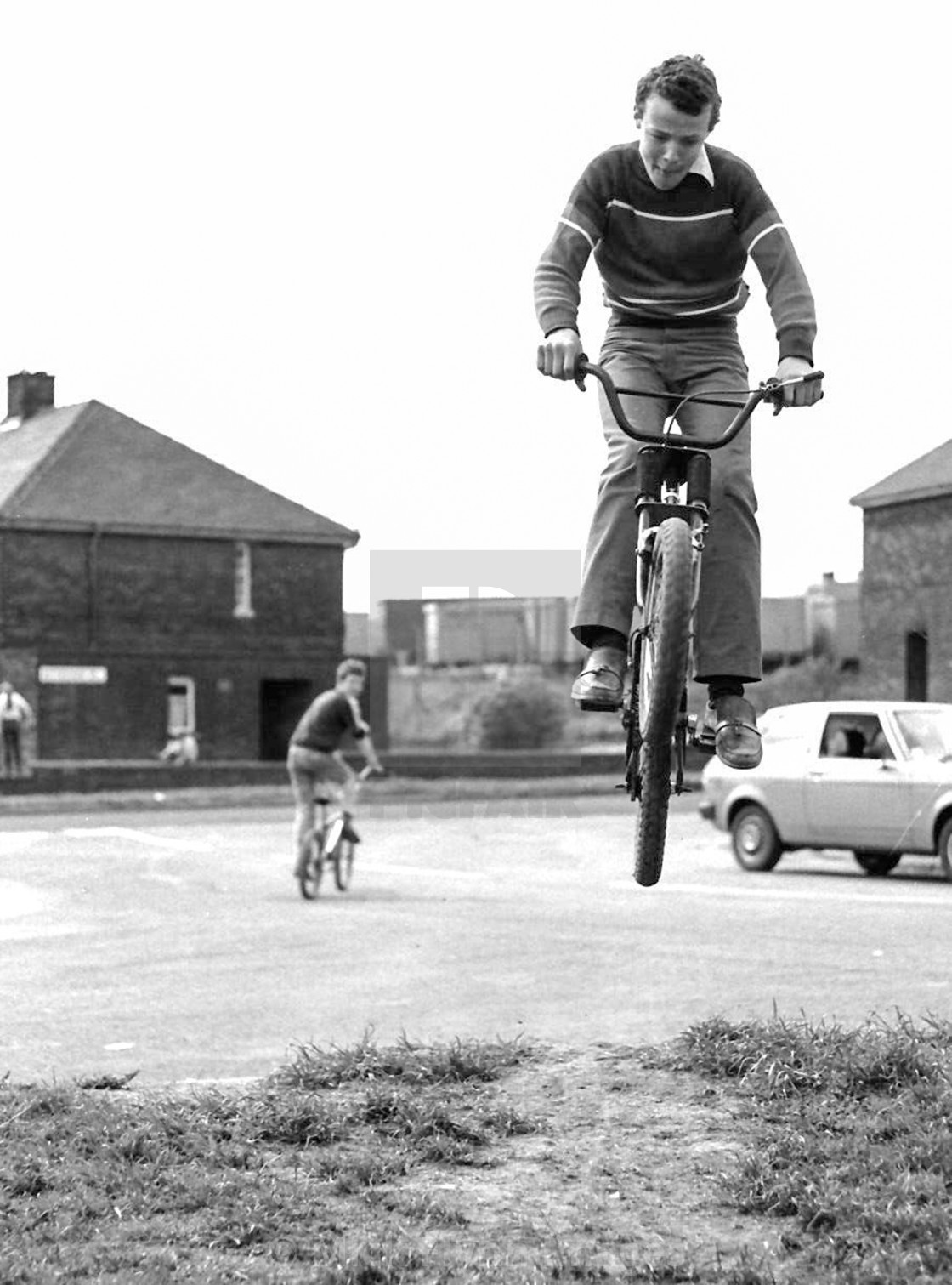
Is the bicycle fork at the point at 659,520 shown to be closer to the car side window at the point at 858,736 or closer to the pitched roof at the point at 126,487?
the car side window at the point at 858,736

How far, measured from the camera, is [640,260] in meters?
5.23

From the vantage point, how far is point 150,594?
200 ft

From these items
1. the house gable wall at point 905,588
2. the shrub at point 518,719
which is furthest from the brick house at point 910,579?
the shrub at point 518,719

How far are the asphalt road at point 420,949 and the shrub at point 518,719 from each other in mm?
48488

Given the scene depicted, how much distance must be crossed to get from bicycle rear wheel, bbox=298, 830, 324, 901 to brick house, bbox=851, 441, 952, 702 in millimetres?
25870

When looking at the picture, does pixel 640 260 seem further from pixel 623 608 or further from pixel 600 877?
pixel 600 877

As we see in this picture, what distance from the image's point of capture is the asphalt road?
1375cm

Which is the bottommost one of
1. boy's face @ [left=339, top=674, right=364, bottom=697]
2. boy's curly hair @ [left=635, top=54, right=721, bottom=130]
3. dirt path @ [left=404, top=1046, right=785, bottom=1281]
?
dirt path @ [left=404, top=1046, right=785, bottom=1281]

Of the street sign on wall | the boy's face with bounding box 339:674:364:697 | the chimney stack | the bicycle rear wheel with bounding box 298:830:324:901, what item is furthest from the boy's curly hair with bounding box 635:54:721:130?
the chimney stack

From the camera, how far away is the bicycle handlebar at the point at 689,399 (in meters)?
5.03

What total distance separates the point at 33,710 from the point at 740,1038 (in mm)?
49984

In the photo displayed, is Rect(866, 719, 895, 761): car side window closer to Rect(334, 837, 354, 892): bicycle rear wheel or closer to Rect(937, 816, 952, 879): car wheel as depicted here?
Rect(937, 816, 952, 879): car wheel

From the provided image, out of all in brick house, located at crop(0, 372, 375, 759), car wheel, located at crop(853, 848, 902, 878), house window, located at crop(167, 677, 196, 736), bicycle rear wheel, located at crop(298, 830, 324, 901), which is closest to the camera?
bicycle rear wheel, located at crop(298, 830, 324, 901)

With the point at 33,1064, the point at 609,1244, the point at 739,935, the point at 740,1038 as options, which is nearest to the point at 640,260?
the point at 609,1244
